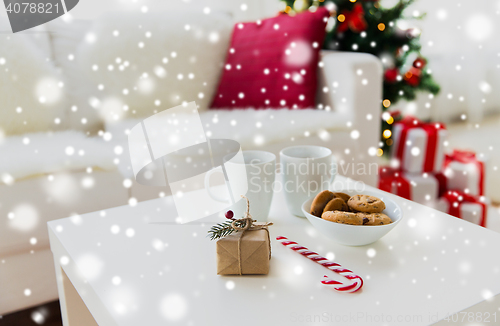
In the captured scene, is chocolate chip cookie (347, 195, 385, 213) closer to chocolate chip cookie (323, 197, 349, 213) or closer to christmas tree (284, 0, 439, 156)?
chocolate chip cookie (323, 197, 349, 213)

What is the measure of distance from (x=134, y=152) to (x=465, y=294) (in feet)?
3.16

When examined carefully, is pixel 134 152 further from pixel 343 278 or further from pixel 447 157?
pixel 447 157

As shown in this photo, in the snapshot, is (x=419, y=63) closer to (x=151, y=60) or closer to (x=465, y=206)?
(x=465, y=206)

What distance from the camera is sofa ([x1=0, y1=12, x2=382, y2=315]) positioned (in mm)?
1087

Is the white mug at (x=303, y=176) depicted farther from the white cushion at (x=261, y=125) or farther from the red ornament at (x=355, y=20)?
the red ornament at (x=355, y=20)

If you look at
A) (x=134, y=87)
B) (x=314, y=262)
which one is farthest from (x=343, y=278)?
(x=134, y=87)

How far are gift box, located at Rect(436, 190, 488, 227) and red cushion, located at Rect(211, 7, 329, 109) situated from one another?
2.07 ft

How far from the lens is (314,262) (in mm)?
604

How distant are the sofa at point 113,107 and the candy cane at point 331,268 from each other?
2.18ft

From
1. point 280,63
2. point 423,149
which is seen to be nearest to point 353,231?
point 280,63

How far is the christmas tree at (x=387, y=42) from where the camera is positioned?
185 centimetres

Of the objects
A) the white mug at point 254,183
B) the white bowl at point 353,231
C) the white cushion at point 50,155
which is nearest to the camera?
the white bowl at point 353,231

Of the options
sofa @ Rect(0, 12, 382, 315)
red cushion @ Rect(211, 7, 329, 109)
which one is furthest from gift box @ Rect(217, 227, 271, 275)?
red cushion @ Rect(211, 7, 329, 109)

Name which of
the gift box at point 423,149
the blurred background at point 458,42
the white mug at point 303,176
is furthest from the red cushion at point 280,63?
the blurred background at point 458,42
